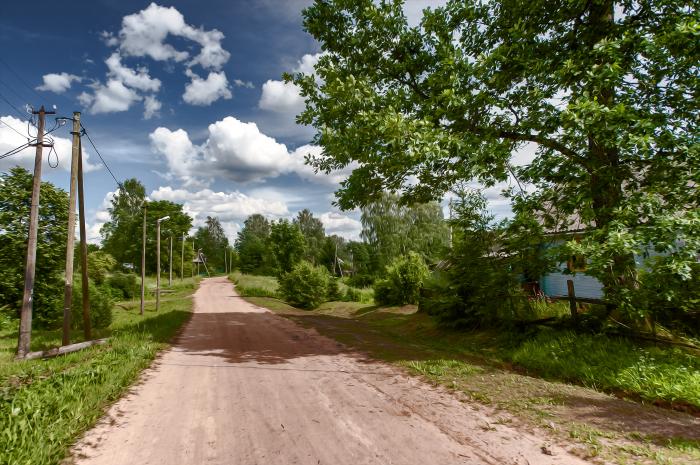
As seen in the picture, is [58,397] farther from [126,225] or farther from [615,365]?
[126,225]

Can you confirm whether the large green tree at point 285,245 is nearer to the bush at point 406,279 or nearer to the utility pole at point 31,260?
the bush at point 406,279

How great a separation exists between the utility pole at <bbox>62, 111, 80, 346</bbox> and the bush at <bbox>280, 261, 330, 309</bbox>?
1872 centimetres

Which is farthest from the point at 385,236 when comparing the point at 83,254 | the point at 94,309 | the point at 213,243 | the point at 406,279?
the point at 213,243

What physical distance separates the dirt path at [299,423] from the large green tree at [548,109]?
163 inches

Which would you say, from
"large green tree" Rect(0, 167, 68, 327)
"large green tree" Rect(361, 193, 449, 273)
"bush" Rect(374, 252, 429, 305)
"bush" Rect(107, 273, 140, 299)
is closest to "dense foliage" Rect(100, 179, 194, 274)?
"bush" Rect(107, 273, 140, 299)

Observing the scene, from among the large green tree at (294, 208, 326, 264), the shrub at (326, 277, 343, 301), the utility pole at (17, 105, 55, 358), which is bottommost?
the shrub at (326, 277, 343, 301)

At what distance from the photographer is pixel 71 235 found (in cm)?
1308

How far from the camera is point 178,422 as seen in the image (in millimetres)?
5375

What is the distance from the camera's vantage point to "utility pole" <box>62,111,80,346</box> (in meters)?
12.9

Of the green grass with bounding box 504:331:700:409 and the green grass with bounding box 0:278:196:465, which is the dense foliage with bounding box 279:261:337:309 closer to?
the green grass with bounding box 0:278:196:465

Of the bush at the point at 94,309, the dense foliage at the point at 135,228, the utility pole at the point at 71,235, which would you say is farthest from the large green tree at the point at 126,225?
the utility pole at the point at 71,235

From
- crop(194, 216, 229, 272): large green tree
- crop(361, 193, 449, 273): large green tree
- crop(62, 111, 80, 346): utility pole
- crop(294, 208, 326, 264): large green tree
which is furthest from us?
crop(194, 216, 229, 272): large green tree

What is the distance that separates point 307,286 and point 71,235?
Result: 19384 mm

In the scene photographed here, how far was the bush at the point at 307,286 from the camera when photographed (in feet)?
101
